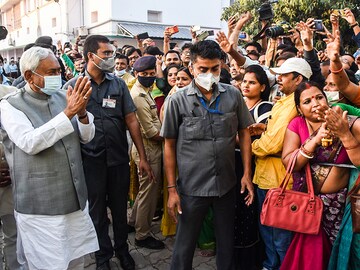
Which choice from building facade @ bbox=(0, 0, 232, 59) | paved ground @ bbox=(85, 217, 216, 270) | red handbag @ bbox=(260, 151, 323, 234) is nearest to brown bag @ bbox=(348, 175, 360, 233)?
red handbag @ bbox=(260, 151, 323, 234)

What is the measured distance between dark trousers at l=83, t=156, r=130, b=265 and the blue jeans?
127cm

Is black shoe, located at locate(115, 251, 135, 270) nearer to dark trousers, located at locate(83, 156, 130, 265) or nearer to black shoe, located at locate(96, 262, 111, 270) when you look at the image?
dark trousers, located at locate(83, 156, 130, 265)

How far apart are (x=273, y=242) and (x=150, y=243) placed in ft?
4.46

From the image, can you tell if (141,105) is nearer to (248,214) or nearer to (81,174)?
(81,174)

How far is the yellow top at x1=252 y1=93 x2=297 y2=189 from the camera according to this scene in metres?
2.81

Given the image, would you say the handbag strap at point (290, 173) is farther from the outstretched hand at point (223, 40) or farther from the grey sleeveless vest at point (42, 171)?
the outstretched hand at point (223, 40)

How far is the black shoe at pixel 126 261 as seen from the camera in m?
3.37

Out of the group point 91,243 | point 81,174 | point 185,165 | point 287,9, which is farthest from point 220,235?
point 287,9

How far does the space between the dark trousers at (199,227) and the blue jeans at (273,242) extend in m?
0.40

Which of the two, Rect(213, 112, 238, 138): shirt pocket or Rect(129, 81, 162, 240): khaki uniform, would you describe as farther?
Rect(129, 81, 162, 240): khaki uniform

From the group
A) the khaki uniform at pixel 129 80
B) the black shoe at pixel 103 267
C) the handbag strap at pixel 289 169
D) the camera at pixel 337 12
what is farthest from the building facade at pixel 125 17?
the handbag strap at pixel 289 169

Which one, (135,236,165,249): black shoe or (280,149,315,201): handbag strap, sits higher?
(280,149,315,201): handbag strap

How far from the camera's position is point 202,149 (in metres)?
2.67

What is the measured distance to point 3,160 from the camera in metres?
2.75
